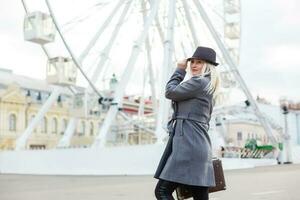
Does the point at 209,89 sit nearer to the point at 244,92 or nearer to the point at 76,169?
the point at 76,169

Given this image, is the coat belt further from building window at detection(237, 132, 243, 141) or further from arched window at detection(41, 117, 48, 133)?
building window at detection(237, 132, 243, 141)

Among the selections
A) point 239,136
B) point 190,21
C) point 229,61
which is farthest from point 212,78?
point 239,136

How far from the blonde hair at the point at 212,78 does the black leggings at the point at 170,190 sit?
2.31ft

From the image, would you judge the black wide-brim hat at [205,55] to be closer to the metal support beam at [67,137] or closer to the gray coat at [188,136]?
the gray coat at [188,136]

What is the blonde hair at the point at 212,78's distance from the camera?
14.1 feet

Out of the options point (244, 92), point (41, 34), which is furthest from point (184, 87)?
point (244, 92)

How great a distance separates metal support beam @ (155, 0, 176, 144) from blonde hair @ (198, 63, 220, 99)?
68.2ft

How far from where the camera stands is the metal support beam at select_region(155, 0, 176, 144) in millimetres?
25759

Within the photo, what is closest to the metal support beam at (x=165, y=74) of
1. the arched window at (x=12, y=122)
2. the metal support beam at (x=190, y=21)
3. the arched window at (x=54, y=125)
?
the metal support beam at (x=190, y=21)

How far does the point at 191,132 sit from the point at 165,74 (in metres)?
22.9

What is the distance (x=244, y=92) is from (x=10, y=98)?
29877 mm

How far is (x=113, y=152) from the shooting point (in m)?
25.4

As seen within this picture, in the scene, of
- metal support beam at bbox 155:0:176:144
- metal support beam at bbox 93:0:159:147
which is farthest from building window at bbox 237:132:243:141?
metal support beam at bbox 155:0:176:144

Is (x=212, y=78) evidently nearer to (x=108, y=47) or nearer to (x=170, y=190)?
(x=170, y=190)
